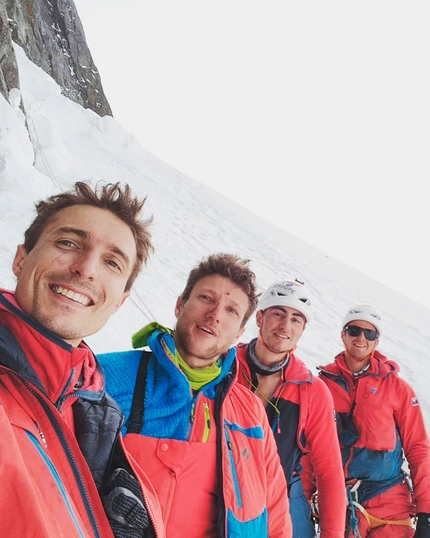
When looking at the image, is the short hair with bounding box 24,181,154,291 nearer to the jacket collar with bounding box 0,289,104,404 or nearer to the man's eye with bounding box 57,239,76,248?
the man's eye with bounding box 57,239,76,248

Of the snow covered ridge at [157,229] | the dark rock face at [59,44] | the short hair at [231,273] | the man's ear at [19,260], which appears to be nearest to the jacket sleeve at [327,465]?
the short hair at [231,273]

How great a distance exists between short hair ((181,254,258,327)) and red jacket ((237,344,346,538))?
2.33ft

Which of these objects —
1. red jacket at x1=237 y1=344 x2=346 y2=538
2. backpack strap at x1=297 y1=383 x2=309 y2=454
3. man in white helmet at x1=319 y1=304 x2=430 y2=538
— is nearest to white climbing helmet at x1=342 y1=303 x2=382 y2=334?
man in white helmet at x1=319 y1=304 x2=430 y2=538

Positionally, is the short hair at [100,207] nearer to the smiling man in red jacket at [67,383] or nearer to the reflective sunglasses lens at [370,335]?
the smiling man in red jacket at [67,383]

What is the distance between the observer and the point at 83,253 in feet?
5.77

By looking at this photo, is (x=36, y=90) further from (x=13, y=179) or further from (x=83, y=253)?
(x=83, y=253)

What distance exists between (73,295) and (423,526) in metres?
3.28

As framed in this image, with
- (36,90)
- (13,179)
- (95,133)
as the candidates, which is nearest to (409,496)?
(13,179)

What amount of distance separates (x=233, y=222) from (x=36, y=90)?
49.0ft

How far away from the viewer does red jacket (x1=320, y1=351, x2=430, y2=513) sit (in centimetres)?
330

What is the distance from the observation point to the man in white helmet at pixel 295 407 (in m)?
2.68

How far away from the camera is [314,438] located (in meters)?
2.73

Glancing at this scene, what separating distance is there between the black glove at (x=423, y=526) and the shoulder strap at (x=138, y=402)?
2.62 metres

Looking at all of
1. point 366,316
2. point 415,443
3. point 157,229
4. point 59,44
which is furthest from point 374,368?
point 59,44
